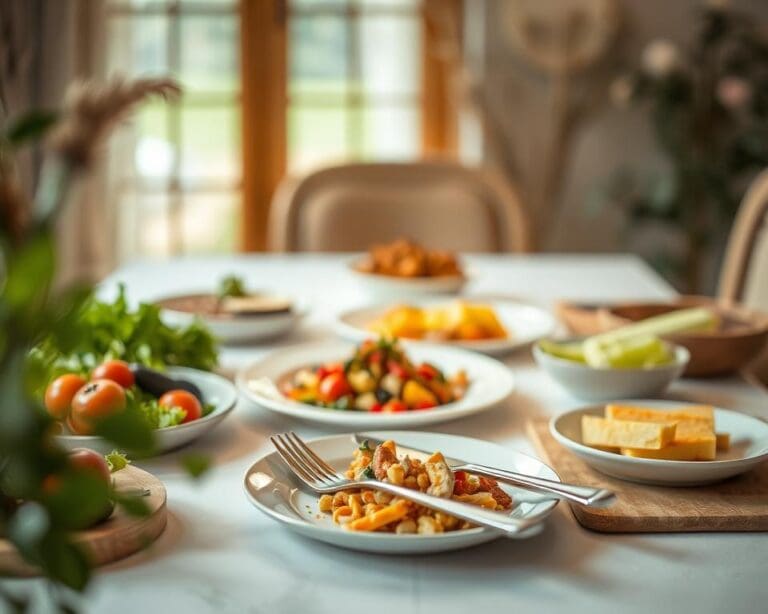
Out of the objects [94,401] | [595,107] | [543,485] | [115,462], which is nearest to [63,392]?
[94,401]

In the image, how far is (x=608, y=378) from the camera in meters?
1.38

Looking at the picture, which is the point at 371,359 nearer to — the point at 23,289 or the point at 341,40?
the point at 23,289

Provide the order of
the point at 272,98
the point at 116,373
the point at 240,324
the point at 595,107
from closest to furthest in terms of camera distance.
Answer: the point at 116,373, the point at 240,324, the point at 595,107, the point at 272,98

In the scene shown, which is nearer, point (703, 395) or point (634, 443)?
point (634, 443)

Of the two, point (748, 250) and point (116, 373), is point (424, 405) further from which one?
point (748, 250)

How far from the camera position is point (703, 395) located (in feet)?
4.85

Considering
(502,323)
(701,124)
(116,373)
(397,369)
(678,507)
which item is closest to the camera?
(678,507)

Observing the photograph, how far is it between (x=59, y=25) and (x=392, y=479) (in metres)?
3.61

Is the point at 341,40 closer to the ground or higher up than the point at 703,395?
higher up

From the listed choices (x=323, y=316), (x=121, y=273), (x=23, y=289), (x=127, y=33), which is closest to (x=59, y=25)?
(x=127, y=33)

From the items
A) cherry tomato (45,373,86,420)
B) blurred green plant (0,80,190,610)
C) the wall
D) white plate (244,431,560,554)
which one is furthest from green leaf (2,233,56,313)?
the wall

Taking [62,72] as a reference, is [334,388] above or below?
below

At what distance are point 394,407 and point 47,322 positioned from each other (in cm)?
78

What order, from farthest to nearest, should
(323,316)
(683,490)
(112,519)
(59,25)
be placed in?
(59,25) < (323,316) < (683,490) < (112,519)
